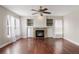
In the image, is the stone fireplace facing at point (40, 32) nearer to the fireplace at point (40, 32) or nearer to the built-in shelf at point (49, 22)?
the fireplace at point (40, 32)

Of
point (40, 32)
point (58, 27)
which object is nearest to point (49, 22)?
point (58, 27)

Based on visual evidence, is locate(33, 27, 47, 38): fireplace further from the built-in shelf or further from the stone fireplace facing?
the built-in shelf

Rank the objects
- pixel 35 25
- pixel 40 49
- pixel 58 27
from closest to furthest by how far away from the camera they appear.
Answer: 1. pixel 40 49
2. pixel 58 27
3. pixel 35 25

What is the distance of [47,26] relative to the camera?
Answer: 12.7 m

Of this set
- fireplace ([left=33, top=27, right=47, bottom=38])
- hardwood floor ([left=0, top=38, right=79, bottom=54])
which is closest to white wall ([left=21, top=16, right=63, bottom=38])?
fireplace ([left=33, top=27, right=47, bottom=38])

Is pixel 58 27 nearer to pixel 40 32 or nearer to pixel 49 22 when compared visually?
pixel 49 22

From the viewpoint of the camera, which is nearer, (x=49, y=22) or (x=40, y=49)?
(x=40, y=49)

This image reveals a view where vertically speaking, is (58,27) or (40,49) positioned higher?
(58,27)

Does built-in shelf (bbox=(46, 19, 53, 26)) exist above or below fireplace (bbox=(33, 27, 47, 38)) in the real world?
above
